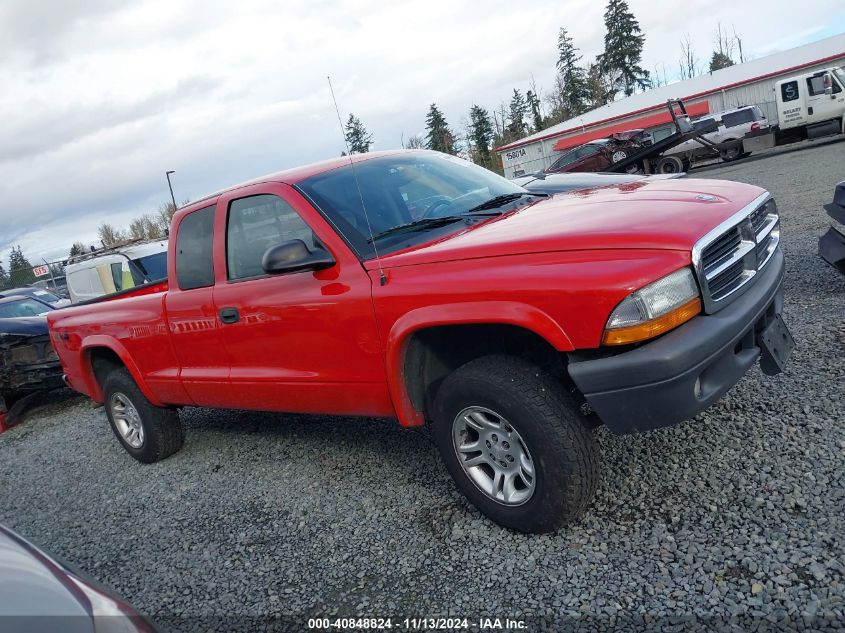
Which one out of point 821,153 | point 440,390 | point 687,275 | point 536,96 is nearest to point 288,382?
point 440,390

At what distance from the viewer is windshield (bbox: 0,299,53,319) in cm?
1032

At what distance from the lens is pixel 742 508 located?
2.81m

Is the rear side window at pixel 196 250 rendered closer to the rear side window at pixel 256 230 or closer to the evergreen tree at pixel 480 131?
the rear side window at pixel 256 230

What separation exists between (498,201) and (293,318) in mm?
1363

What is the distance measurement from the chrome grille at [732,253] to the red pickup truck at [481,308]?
0.04ft

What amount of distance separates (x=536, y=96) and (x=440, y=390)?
7049cm

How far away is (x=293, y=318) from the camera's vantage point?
3525mm

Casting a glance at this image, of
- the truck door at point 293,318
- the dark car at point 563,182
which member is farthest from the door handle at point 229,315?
the dark car at point 563,182

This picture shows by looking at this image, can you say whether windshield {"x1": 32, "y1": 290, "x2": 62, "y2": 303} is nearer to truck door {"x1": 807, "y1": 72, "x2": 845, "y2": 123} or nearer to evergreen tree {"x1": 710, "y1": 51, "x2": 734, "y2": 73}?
truck door {"x1": 807, "y1": 72, "x2": 845, "y2": 123}

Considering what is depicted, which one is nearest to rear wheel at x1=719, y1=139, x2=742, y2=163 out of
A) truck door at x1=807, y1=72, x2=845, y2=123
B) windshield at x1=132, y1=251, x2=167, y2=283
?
truck door at x1=807, y1=72, x2=845, y2=123

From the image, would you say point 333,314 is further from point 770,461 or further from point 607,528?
point 770,461

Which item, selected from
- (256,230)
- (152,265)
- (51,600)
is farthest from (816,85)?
(51,600)

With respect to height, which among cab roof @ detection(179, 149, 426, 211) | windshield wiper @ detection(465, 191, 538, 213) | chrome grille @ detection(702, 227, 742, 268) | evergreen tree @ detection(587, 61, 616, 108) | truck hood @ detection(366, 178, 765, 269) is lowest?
chrome grille @ detection(702, 227, 742, 268)

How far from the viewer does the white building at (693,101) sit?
1283 inches
